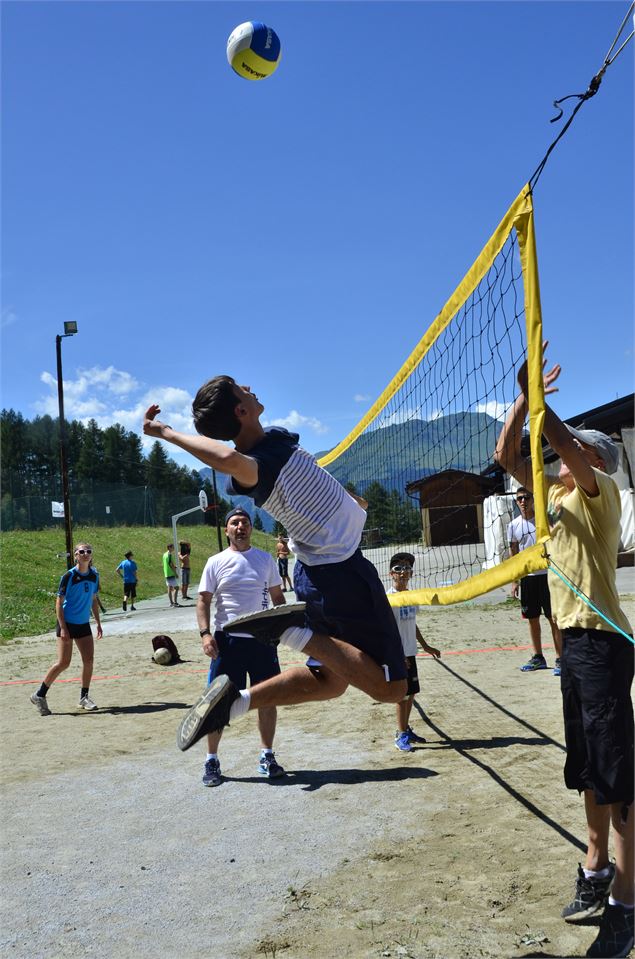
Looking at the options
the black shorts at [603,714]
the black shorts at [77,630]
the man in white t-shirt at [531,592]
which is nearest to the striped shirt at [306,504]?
the black shorts at [603,714]

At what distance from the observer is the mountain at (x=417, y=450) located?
5012 millimetres

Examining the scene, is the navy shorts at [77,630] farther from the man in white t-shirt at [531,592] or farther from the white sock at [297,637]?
the white sock at [297,637]

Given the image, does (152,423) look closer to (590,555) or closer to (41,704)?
(590,555)

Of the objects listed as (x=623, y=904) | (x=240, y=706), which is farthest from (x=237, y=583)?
(x=623, y=904)

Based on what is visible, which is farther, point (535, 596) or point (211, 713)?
point (535, 596)

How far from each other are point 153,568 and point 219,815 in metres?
30.1

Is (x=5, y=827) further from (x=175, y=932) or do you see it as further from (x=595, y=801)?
(x=595, y=801)

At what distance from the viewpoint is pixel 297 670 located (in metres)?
3.53

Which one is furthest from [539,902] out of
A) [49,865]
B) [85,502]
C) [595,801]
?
[85,502]

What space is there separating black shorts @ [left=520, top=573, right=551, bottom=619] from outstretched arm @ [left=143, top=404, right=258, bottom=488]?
568 centimetres

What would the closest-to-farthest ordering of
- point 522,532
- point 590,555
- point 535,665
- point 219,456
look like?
point 219,456 → point 590,555 → point 535,665 → point 522,532

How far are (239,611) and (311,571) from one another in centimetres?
276

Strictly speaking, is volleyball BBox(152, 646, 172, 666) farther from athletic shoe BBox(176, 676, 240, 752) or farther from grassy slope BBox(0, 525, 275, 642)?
athletic shoe BBox(176, 676, 240, 752)

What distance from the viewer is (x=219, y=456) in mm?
2984
